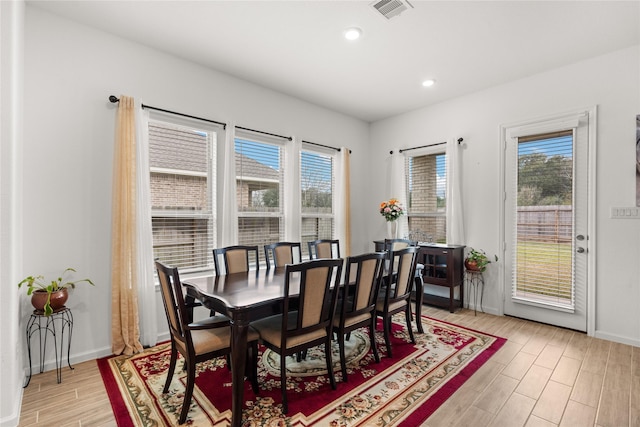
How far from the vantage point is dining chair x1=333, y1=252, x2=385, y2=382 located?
2.39m

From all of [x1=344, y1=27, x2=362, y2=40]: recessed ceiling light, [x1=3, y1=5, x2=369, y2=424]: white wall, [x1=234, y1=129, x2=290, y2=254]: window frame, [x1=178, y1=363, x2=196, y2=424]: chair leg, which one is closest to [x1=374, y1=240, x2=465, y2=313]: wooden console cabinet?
[x1=234, y1=129, x2=290, y2=254]: window frame

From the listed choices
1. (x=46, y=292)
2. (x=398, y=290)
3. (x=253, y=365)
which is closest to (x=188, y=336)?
(x=253, y=365)

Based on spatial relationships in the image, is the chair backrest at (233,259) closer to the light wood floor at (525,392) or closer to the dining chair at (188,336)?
the dining chair at (188,336)

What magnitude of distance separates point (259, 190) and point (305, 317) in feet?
7.61

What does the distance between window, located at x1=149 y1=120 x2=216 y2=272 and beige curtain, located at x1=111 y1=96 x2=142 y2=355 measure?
282mm

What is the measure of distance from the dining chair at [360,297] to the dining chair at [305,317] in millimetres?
143

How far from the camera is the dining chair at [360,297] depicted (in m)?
2.39

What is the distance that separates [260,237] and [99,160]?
6.43 feet

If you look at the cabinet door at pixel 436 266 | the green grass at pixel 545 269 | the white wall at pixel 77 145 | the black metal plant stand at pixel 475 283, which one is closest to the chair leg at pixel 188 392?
the white wall at pixel 77 145

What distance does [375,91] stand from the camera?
4246 millimetres

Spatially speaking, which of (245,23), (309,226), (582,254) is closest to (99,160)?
(245,23)

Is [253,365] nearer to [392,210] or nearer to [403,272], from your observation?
[403,272]

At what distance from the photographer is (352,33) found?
2844mm

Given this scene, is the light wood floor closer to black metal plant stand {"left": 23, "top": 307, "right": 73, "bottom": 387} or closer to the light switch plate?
black metal plant stand {"left": 23, "top": 307, "right": 73, "bottom": 387}
